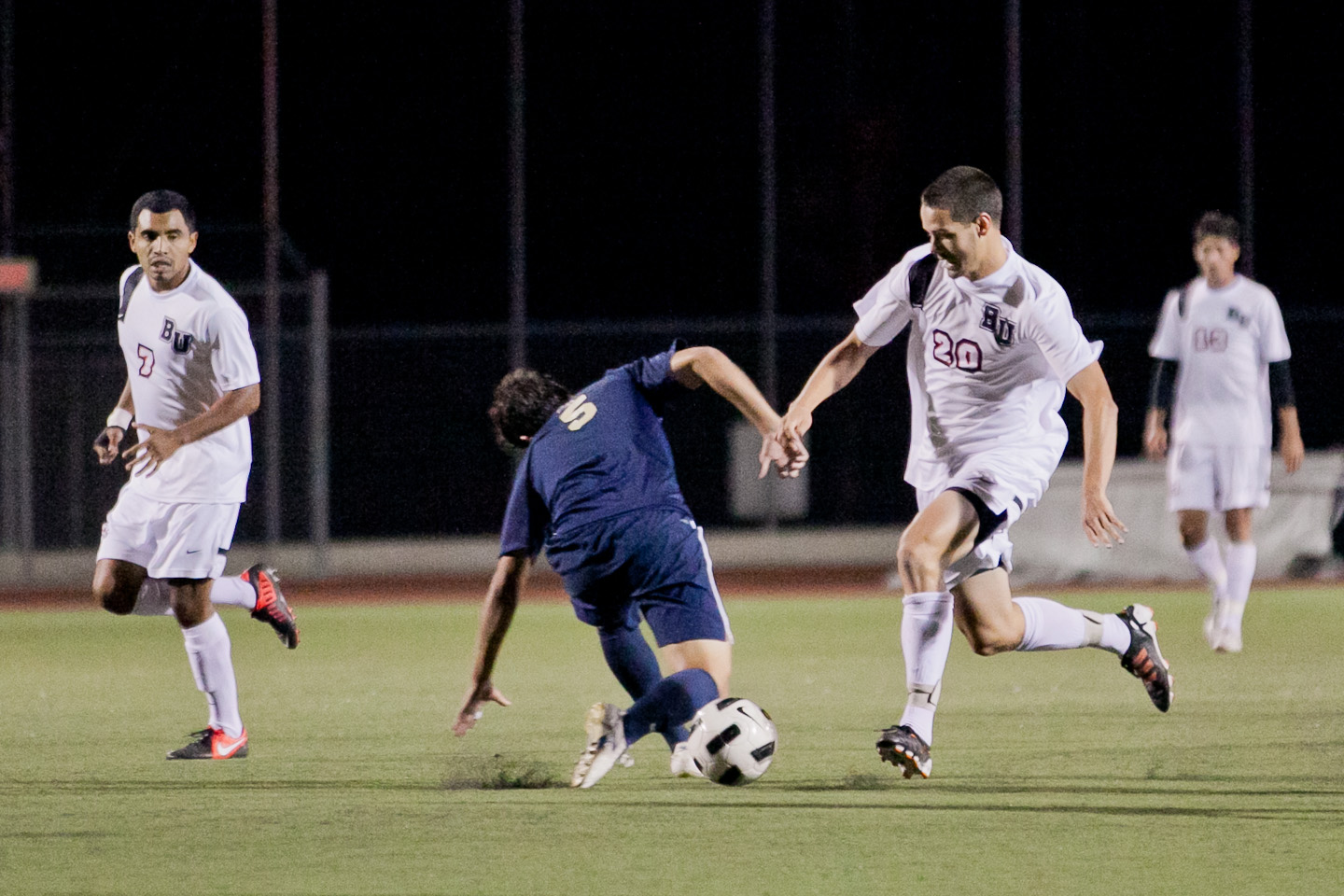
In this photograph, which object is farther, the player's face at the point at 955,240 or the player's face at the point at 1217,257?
the player's face at the point at 1217,257

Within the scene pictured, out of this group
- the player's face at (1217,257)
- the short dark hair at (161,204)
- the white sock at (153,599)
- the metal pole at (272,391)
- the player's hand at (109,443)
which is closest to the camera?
the short dark hair at (161,204)

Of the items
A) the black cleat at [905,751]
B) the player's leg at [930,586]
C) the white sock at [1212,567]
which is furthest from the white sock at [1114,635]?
the white sock at [1212,567]

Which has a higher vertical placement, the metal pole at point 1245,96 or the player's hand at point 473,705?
the metal pole at point 1245,96

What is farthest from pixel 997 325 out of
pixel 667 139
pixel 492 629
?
pixel 667 139

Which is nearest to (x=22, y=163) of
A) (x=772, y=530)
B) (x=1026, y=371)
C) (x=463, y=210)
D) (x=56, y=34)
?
(x=56, y=34)

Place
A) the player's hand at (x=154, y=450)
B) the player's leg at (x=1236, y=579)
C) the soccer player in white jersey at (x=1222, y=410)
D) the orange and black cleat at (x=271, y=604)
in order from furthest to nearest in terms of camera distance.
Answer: the soccer player in white jersey at (x=1222, y=410) < the player's leg at (x=1236, y=579) < the orange and black cleat at (x=271, y=604) < the player's hand at (x=154, y=450)

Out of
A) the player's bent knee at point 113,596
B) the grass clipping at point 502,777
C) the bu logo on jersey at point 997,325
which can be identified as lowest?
the grass clipping at point 502,777

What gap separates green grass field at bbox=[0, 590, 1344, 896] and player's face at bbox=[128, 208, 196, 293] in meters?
1.79

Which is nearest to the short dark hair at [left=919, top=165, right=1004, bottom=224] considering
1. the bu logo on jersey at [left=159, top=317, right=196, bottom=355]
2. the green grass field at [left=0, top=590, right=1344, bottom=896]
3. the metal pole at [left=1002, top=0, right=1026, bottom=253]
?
the green grass field at [left=0, top=590, right=1344, bottom=896]

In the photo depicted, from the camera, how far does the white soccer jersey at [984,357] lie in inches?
236

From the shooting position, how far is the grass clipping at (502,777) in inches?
233

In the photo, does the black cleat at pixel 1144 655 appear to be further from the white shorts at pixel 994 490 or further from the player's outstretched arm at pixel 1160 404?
the player's outstretched arm at pixel 1160 404

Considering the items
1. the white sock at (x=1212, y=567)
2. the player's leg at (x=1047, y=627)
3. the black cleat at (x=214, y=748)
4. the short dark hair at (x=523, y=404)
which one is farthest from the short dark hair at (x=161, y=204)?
the white sock at (x=1212, y=567)

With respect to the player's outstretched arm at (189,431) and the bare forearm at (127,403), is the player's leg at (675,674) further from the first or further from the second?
the bare forearm at (127,403)
